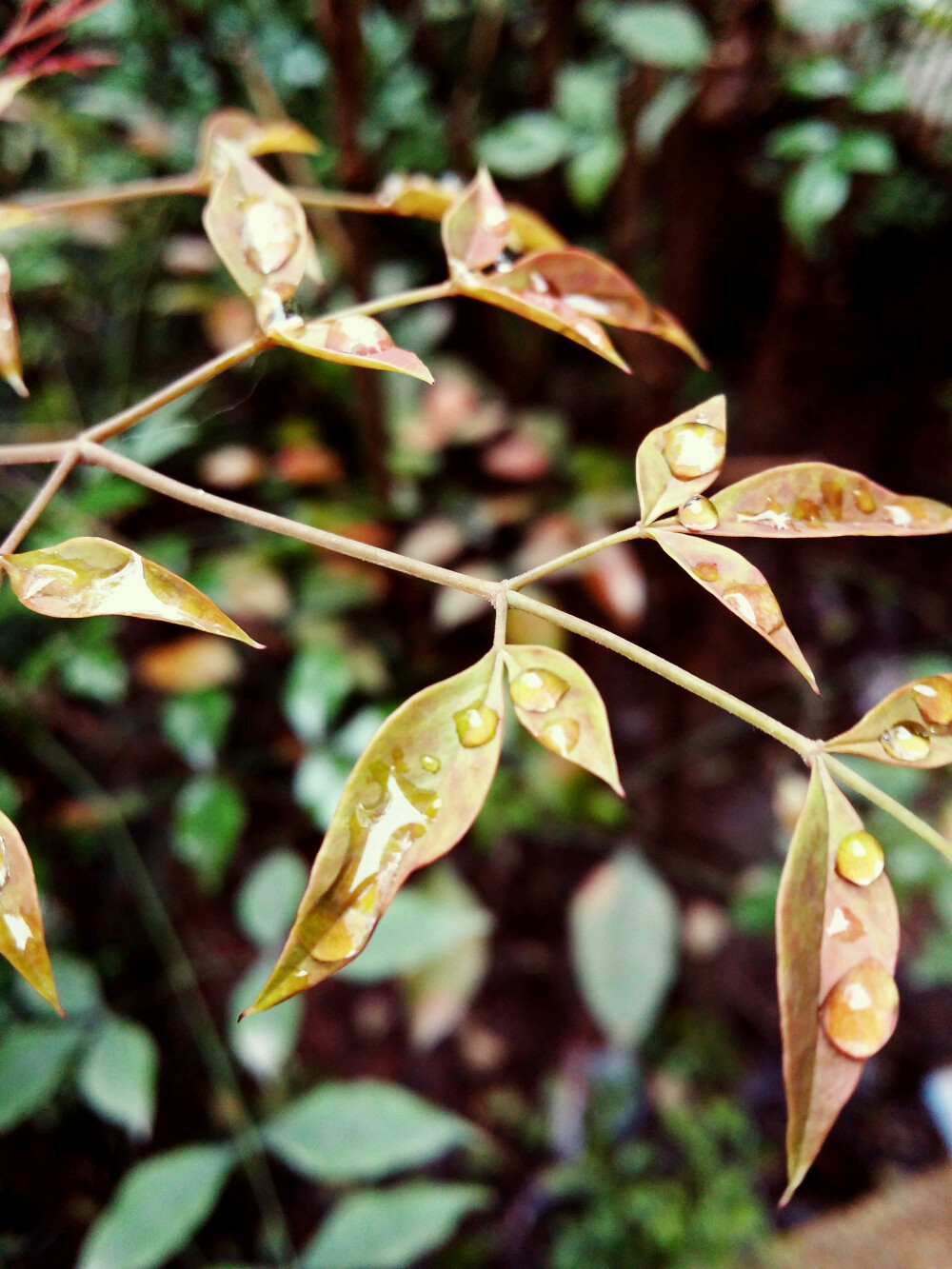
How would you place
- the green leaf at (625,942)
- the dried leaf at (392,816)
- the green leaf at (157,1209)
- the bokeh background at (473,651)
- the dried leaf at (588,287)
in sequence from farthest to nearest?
the green leaf at (625,942)
the bokeh background at (473,651)
the green leaf at (157,1209)
the dried leaf at (588,287)
the dried leaf at (392,816)

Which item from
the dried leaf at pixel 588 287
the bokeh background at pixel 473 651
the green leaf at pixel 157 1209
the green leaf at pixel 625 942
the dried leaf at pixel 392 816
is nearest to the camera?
the dried leaf at pixel 392 816

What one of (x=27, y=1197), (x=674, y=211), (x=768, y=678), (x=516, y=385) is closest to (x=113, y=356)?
(x=516, y=385)

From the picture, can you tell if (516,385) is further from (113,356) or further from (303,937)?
(303,937)

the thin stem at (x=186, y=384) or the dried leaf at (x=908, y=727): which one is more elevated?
the thin stem at (x=186, y=384)

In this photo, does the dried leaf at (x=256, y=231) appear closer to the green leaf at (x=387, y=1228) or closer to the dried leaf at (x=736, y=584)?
the dried leaf at (x=736, y=584)

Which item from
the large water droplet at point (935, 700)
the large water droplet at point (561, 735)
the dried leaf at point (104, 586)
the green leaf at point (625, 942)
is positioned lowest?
the green leaf at point (625, 942)

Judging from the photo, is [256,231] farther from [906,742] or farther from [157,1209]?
[157,1209]

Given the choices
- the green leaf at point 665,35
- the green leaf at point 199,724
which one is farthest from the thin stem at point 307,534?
the green leaf at point 665,35
